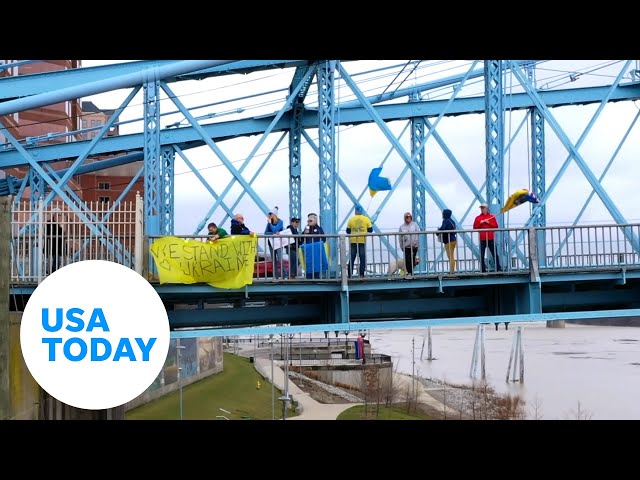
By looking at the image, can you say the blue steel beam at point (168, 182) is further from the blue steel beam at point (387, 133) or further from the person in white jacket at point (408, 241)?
the person in white jacket at point (408, 241)

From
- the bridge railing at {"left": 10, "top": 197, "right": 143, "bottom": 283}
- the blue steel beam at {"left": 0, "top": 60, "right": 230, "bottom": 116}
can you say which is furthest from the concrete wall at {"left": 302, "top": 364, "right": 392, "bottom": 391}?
the blue steel beam at {"left": 0, "top": 60, "right": 230, "bottom": 116}

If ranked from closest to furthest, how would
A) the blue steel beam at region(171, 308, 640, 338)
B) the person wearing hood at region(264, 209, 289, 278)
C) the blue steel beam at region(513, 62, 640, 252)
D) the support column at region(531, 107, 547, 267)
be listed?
the blue steel beam at region(171, 308, 640, 338), the person wearing hood at region(264, 209, 289, 278), the blue steel beam at region(513, 62, 640, 252), the support column at region(531, 107, 547, 267)

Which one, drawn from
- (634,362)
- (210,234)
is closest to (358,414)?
(210,234)

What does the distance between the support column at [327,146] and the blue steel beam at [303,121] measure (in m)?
5.63

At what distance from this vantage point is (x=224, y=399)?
16047 millimetres

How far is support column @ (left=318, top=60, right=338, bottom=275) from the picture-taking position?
19094 mm

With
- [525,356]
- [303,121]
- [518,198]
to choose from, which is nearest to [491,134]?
[518,198]

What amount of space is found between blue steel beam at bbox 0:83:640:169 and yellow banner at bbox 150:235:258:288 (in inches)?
417

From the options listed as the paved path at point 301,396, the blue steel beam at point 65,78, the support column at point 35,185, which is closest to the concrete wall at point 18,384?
the paved path at point 301,396

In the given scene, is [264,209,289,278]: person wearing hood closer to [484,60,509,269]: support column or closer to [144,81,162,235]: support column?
[144,81,162,235]: support column

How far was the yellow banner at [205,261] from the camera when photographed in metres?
15.2
